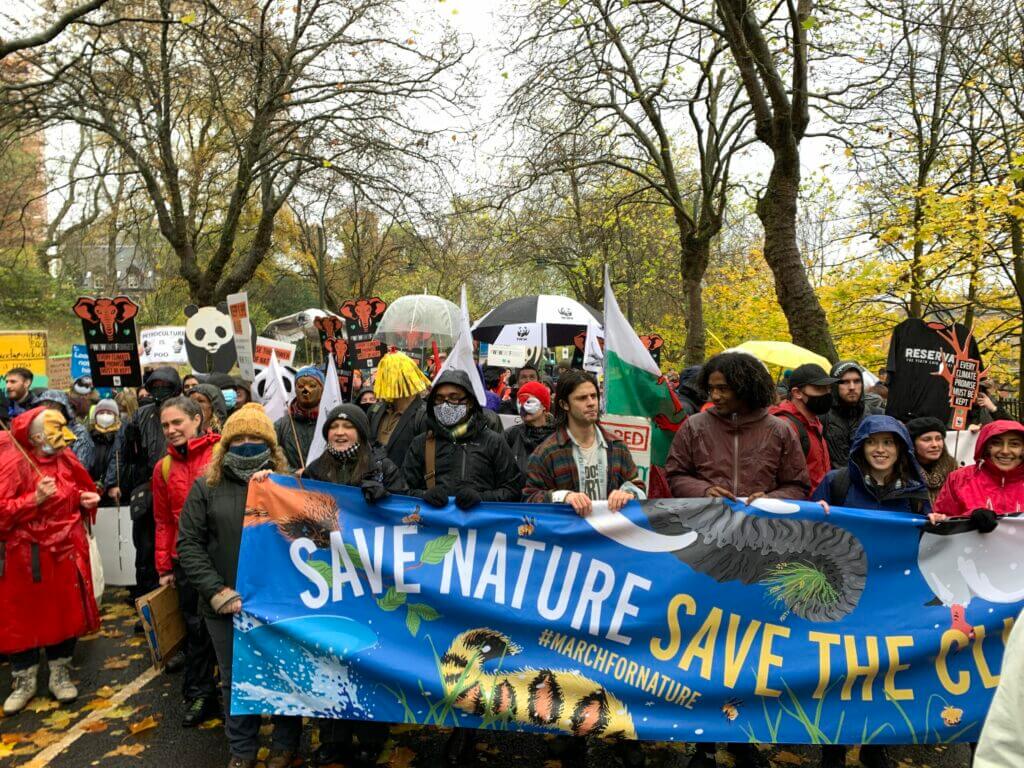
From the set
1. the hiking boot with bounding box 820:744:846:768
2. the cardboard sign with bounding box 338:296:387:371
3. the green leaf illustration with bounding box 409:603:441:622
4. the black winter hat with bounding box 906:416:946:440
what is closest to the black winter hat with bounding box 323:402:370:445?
the green leaf illustration with bounding box 409:603:441:622

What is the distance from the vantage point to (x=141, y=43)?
13492mm

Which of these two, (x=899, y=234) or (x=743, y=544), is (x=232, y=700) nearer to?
(x=743, y=544)

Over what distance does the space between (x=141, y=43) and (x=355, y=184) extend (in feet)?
14.8

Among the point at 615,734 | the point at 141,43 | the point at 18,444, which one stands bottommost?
the point at 615,734

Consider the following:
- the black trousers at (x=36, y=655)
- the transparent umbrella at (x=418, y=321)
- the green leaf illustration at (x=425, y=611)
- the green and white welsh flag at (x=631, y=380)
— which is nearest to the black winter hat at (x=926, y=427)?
the green and white welsh flag at (x=631, y=380)

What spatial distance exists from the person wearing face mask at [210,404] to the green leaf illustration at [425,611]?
298cm

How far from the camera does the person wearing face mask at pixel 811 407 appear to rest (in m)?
5.00

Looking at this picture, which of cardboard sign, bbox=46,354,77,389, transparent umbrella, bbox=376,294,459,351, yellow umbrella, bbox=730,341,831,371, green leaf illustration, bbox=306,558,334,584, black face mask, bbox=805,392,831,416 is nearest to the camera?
green leaf illustration, bbox=306,558,334,584

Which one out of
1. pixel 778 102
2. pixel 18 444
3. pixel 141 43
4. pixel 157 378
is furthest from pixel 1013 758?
pixel 141 43

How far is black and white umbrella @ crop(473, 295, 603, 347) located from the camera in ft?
43.4

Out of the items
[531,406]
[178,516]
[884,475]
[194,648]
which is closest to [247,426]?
[178,516]

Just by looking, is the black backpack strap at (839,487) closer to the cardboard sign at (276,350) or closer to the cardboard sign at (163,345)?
the cardboard sign at (276,350)

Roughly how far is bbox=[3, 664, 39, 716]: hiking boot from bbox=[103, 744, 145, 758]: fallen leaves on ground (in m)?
0.91

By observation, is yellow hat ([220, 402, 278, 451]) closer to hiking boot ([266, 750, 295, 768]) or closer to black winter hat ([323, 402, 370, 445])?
black winter hat ([323, 402, 370, 445])
